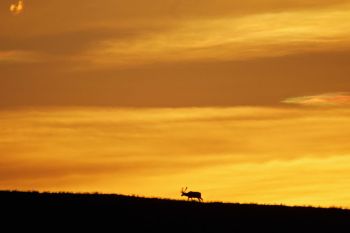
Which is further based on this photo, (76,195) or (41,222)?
(76,195)

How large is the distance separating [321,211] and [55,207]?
48.6ft

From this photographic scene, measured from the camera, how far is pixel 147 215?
60.4m

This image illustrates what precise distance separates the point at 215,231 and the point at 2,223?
10249mm

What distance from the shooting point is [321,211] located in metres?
65.1

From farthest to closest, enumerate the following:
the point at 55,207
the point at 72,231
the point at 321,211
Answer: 1. the point at 321,211
2. the point at 55,207
3. the point at 72,231

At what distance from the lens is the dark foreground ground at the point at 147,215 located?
57719 mm

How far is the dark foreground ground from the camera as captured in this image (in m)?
57.7

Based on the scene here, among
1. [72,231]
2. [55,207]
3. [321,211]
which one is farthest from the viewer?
[321,211]

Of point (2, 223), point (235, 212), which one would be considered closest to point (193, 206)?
point (235, 212)

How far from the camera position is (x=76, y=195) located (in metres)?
63.3

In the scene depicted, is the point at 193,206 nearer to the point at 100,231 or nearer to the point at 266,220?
the point at 266,220

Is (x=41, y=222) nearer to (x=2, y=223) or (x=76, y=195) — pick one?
(x=2, y=223)

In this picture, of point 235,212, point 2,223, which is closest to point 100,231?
point 2,223

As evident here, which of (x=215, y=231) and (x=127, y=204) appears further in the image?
(x=127, y=204)
